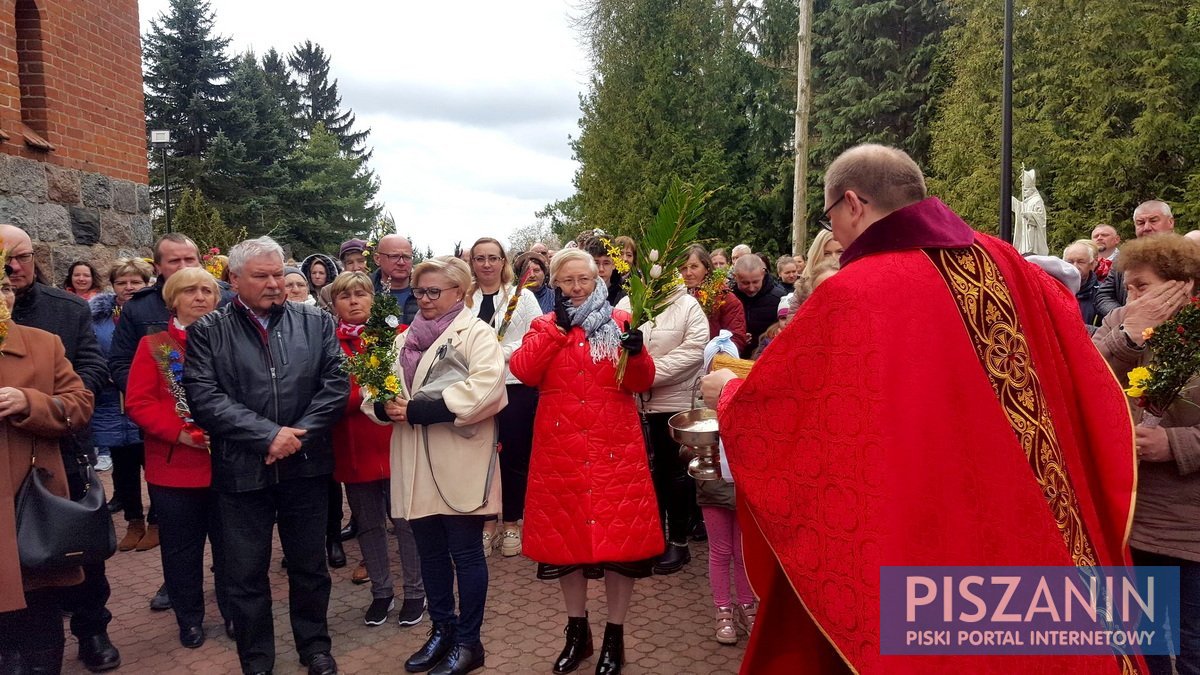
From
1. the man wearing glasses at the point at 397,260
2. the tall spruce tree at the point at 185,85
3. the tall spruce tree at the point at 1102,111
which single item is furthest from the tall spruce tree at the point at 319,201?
the man wearing glasses at the point at 397,260

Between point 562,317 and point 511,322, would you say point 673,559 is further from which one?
point 562,317

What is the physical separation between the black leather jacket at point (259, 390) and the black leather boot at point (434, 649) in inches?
42.7

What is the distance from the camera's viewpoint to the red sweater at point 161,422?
4883 millimetres

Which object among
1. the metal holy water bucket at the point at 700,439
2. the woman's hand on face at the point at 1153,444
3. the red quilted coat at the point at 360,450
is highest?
the woman's hand on face at the point at 1153,444

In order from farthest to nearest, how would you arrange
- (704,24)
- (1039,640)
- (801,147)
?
1. (704,24)
2. (801,147)
3. (1039,640)

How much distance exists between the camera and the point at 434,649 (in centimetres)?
458

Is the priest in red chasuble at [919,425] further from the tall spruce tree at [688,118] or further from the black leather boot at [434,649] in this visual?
the tall spruce tree at [688,118]

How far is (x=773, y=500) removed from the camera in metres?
2.64

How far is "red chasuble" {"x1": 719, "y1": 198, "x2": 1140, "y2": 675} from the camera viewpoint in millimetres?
2373

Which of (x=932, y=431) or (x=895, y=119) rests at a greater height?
(x=895, y=119)

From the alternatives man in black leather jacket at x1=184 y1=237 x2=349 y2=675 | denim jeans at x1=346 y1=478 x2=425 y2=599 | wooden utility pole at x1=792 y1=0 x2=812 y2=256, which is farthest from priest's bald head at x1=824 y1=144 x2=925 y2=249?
wooden utility pole at x1=792 y1=0 x2=812 y2=256

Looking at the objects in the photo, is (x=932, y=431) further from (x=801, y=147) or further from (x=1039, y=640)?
(x=801, y=147)

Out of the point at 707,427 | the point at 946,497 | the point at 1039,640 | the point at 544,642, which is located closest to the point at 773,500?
the point at 946,497

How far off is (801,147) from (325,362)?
16.3 metres
